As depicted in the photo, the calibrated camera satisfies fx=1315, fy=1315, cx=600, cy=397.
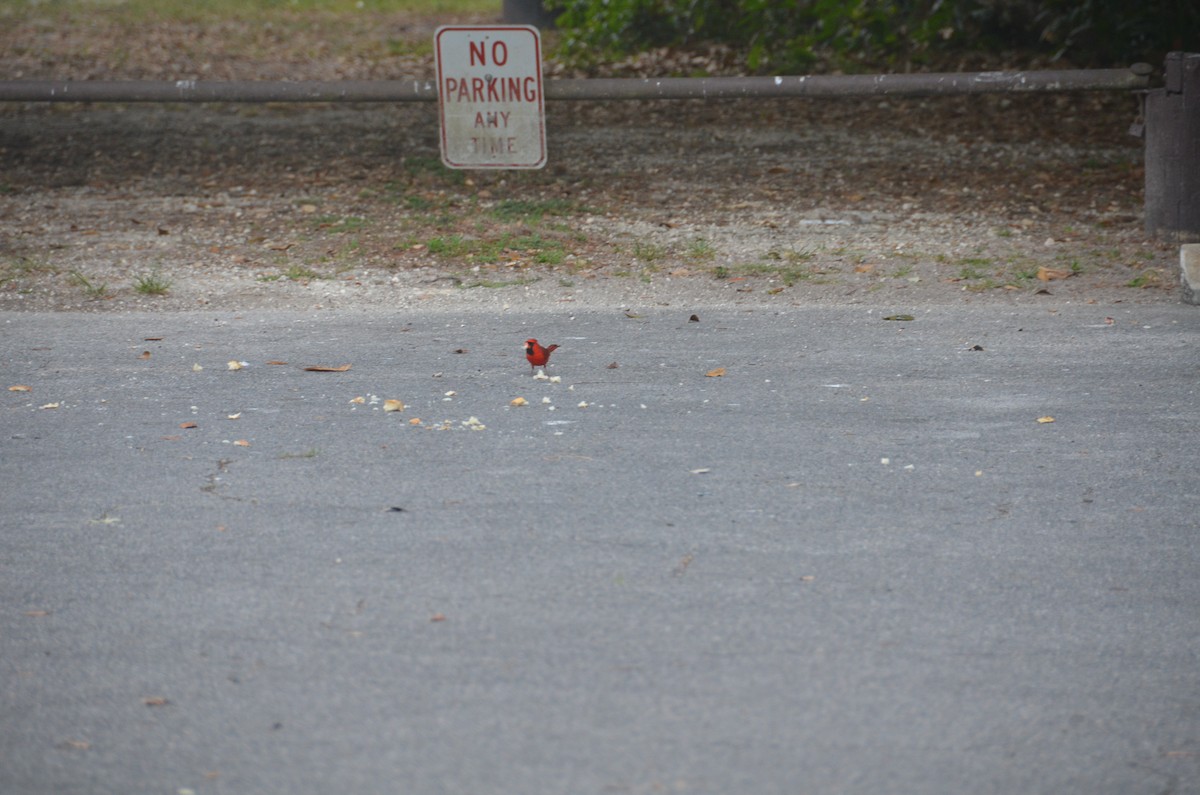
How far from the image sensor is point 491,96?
30.3 feet

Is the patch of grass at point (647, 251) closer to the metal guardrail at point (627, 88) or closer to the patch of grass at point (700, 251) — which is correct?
the patch of grass at point (700, 251)

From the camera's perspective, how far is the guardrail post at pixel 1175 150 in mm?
8445

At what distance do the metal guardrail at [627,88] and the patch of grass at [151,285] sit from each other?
186 centimetres

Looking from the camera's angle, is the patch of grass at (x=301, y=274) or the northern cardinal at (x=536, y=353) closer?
the northern cardinal at (x=536, y=353)

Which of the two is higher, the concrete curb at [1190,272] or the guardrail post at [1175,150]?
the guardrail post at [1175,150]

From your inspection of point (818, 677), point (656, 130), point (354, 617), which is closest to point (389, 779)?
point (354, 617)

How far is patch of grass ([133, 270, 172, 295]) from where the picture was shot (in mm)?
7988

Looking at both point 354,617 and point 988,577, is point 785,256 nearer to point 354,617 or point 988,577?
point 988,577

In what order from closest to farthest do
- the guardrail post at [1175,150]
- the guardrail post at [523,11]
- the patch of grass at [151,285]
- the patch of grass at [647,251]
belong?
the patch of grass at [151,285] → the guardrail post at [1175,150] → the patch of grass at [647,251] → the guardrail post at [523,11]

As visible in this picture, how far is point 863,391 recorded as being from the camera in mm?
5941

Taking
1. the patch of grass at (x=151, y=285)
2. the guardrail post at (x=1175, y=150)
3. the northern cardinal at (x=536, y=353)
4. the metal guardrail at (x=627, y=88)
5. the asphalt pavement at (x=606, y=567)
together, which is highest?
the metal guardrail at (x=627, y=88)

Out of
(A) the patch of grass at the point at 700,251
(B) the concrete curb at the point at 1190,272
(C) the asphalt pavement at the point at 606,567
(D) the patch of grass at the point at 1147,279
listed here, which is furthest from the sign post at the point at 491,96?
(B) the concrete curb at the point at 1190,272

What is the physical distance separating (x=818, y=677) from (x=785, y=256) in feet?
18.1

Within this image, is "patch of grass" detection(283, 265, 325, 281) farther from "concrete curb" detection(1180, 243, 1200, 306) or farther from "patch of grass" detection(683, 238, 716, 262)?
"concrete curb" detection(1180, 243, 1200, 306)
